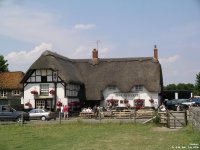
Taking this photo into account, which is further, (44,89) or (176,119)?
(44,89)

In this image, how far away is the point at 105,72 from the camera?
63656 millimetres

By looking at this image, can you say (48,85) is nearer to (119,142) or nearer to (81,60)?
(81,60)

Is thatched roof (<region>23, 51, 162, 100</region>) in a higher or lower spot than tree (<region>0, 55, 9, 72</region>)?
lower

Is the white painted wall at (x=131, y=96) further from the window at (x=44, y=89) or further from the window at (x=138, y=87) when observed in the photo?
the window at (x=44, y=89)

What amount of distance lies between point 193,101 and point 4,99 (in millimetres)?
29556

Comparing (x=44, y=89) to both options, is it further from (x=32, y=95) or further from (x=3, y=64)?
(x=3, y=64)

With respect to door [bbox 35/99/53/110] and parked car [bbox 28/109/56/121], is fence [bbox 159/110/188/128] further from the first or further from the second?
door [bbox 35/99/53/110]

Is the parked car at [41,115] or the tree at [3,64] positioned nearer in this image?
the parked car at [41,115]

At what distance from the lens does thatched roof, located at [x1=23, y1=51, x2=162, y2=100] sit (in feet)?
188

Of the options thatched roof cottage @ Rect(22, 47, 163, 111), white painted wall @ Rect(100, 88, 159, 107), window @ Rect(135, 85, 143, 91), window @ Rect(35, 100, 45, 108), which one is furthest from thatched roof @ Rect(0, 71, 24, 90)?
window @ Rect(135, 85, 143, 91)

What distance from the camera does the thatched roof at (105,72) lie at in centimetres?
5725

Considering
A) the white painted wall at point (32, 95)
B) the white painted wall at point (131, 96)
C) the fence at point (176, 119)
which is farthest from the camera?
the white painted wall at point (131, 96)

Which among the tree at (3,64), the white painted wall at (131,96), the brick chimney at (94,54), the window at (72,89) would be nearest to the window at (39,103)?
the window at (72,89)

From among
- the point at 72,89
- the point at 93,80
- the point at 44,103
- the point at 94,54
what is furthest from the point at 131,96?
the point at 44,103
